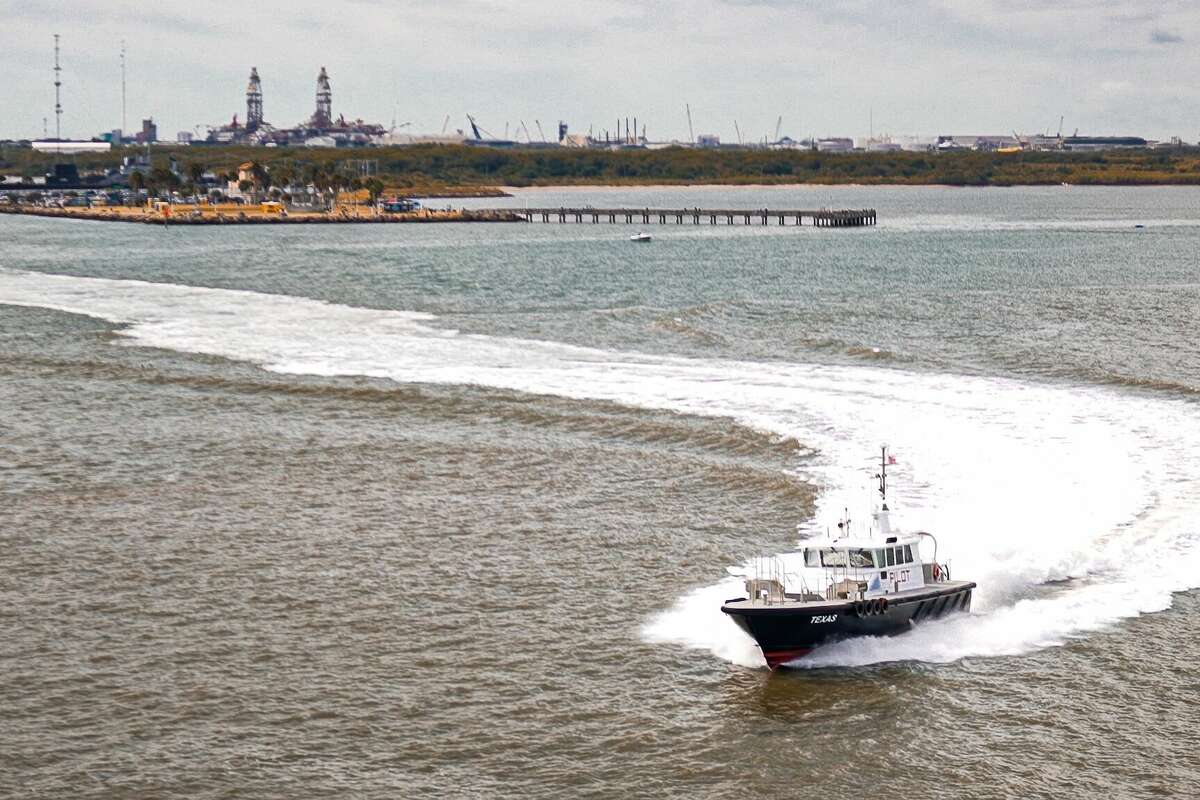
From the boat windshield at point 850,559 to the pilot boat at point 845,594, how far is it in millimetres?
22

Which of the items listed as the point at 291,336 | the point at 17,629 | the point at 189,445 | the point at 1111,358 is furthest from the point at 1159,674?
the point at 291,336

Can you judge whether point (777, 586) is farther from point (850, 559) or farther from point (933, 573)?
point (933, 573)

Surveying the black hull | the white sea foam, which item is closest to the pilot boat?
the black hull

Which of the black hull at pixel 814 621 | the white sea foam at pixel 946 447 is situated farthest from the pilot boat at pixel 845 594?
the white sea foam at pixel 946 447

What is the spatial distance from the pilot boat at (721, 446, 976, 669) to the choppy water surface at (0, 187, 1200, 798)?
1.76ft

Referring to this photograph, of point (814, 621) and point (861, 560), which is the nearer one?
point (814, 621)

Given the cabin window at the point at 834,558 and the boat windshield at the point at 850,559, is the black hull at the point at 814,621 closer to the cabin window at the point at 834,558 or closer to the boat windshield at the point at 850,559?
the boat windshield at the point at 850,559

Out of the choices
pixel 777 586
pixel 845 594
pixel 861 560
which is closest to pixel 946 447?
pixel 861 560

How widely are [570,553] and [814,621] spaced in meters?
10.00

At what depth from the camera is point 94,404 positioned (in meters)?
61.7

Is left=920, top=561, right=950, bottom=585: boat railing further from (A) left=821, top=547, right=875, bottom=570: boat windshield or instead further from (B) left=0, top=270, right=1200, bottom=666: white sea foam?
(A) left=821, top=547, right=875, bottom=570: boat windshield

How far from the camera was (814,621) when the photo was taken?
32188 mm

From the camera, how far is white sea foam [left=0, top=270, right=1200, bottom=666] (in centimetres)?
3575

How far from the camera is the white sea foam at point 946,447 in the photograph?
1407 inches
